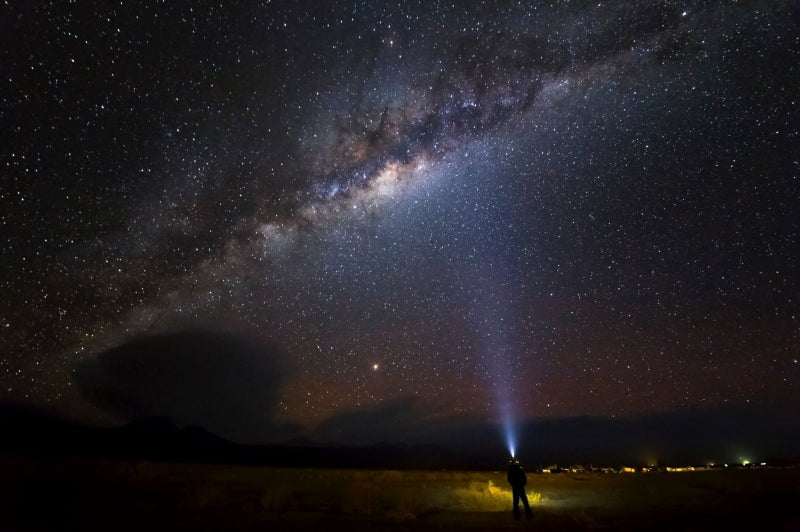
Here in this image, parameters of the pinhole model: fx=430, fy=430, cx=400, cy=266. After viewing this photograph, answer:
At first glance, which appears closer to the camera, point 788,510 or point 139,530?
point 139,530

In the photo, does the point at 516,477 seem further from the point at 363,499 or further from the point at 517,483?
the point at 363,499

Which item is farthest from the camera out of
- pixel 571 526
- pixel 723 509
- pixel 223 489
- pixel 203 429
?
pixel 203 429

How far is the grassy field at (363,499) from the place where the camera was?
831 centimetres

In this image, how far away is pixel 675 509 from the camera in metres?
10.2

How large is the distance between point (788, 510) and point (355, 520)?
1051cm

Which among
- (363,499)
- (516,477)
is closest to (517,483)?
(516,477)

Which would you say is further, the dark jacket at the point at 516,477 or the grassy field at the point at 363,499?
the dark jacket at the point at 516,477

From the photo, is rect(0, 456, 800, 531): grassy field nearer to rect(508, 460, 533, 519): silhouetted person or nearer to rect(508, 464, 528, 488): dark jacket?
rect(508, 460, 533, 519): silhouetted person

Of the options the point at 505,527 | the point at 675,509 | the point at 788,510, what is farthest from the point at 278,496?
the point at 788,510

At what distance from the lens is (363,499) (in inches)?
366

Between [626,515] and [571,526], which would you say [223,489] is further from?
[626,515]

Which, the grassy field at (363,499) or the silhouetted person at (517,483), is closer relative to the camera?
the grassy field at (363,499)

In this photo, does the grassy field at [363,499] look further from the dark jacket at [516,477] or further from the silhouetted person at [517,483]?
the dark jacket at [516,477]

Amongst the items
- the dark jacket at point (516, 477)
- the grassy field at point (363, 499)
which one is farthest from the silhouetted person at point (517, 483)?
the grassy field at point (363, 499)
